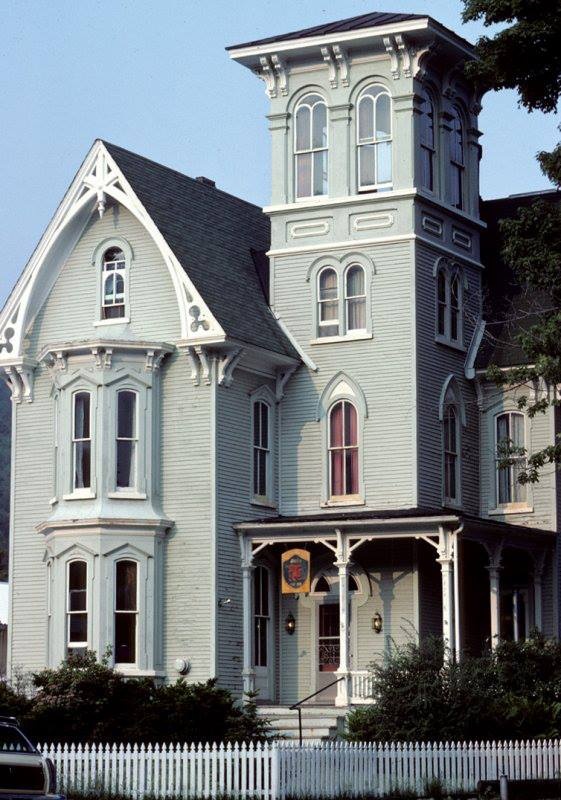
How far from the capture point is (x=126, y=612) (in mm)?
38719

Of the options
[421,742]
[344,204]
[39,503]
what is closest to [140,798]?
[421,742]

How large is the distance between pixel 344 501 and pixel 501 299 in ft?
23.0

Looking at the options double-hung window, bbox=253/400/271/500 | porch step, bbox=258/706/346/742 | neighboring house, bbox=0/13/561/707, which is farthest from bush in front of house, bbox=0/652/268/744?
double-hung window, bbox=253/400/271/500

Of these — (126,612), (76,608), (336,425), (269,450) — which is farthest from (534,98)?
(76,608)

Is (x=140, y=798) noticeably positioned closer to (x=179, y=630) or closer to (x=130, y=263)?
(x=179, y=630)

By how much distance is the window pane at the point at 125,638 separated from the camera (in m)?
38.5

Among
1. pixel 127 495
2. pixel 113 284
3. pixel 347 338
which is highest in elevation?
pixel 113 284

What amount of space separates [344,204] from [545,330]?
32.9 feet

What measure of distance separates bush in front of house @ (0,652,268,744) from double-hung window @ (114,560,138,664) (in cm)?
367

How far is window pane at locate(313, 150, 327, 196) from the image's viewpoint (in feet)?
137

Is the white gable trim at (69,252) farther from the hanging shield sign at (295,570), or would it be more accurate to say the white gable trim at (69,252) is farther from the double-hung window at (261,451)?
the hanging shield sign at (295,570)

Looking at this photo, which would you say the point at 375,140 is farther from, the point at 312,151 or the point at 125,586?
the point at 125,586

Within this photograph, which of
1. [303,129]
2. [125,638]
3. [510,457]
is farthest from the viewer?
[303,129]

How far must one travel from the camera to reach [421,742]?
30906 mm
